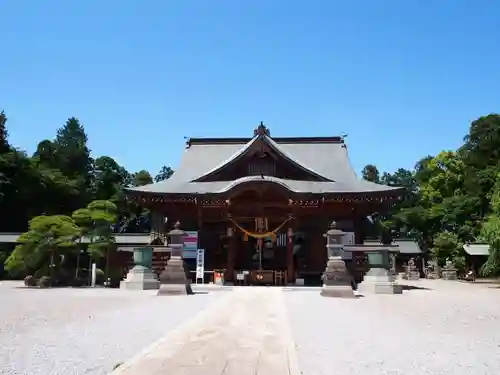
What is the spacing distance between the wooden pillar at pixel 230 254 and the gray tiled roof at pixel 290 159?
229 centimetres

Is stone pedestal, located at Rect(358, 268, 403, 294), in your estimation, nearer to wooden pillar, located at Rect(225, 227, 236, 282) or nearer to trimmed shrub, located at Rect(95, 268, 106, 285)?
wooden pillar, located at Rect(225, 227, 236, 282)

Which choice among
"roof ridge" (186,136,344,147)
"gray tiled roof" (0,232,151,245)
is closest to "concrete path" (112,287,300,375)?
"roof ridge" (186,136,344,147)

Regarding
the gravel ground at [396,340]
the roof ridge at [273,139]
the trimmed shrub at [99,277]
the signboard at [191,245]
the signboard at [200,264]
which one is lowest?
the gravel ground at [396,340]

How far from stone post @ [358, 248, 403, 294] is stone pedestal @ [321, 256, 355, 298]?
2.84 m

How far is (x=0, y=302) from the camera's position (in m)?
13.7

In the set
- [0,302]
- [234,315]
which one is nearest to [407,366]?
[234,315]

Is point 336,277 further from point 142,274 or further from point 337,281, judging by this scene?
point 142,274

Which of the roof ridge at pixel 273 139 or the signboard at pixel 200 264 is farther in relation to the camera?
the roof ridge at pixel 273 139

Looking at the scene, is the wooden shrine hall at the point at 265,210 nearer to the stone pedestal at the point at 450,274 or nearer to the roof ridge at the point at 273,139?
the roof ridge at the point at 273,139

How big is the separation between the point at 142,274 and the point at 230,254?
5.25 m

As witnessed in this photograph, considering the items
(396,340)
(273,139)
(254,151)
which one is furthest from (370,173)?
(396,340)

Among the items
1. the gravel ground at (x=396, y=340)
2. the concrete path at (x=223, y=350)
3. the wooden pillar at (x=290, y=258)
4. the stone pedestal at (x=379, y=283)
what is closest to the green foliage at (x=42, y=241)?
the wooden pillar at (x=290, y=258)

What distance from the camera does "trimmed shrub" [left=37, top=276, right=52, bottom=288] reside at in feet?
69.9

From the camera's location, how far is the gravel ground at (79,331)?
5.64m
